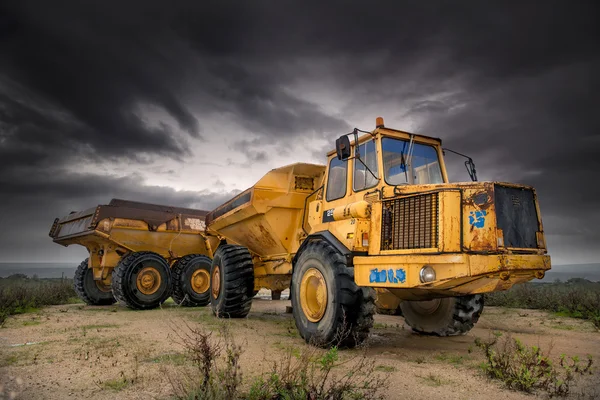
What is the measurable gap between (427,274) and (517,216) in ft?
4.10

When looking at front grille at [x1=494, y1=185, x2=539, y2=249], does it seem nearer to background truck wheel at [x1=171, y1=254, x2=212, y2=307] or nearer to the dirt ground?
the dirt ground

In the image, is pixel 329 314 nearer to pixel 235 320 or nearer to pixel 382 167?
pixel 382 167

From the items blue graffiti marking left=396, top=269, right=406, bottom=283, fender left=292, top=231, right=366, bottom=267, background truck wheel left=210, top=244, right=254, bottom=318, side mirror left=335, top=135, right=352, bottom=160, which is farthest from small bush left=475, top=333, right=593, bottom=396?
background truck wheel left=210, top=244, right=254, bottom=318

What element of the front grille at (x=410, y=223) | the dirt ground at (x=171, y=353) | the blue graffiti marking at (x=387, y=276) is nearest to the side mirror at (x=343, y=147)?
the front grille at (x=410, y=223)

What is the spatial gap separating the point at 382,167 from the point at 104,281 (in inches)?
378

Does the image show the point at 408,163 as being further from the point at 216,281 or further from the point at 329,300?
the point at 216,281

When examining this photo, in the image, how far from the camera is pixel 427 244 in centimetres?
464

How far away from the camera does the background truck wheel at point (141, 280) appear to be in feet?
32.5

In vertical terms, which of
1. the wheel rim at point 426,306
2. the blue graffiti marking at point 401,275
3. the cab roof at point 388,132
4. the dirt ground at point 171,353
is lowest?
the dirt ground at point 171,353

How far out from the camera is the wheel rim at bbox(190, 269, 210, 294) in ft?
37.0

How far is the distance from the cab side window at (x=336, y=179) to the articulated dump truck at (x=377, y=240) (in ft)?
0.07

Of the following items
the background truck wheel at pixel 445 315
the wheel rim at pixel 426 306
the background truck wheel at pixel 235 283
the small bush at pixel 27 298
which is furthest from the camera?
the small bush at pixel 27 298

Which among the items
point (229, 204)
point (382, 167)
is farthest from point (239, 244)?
point (382, 167)

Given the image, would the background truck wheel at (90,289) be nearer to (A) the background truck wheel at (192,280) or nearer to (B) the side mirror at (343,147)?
(A) the background truck wheel at (192,280)
